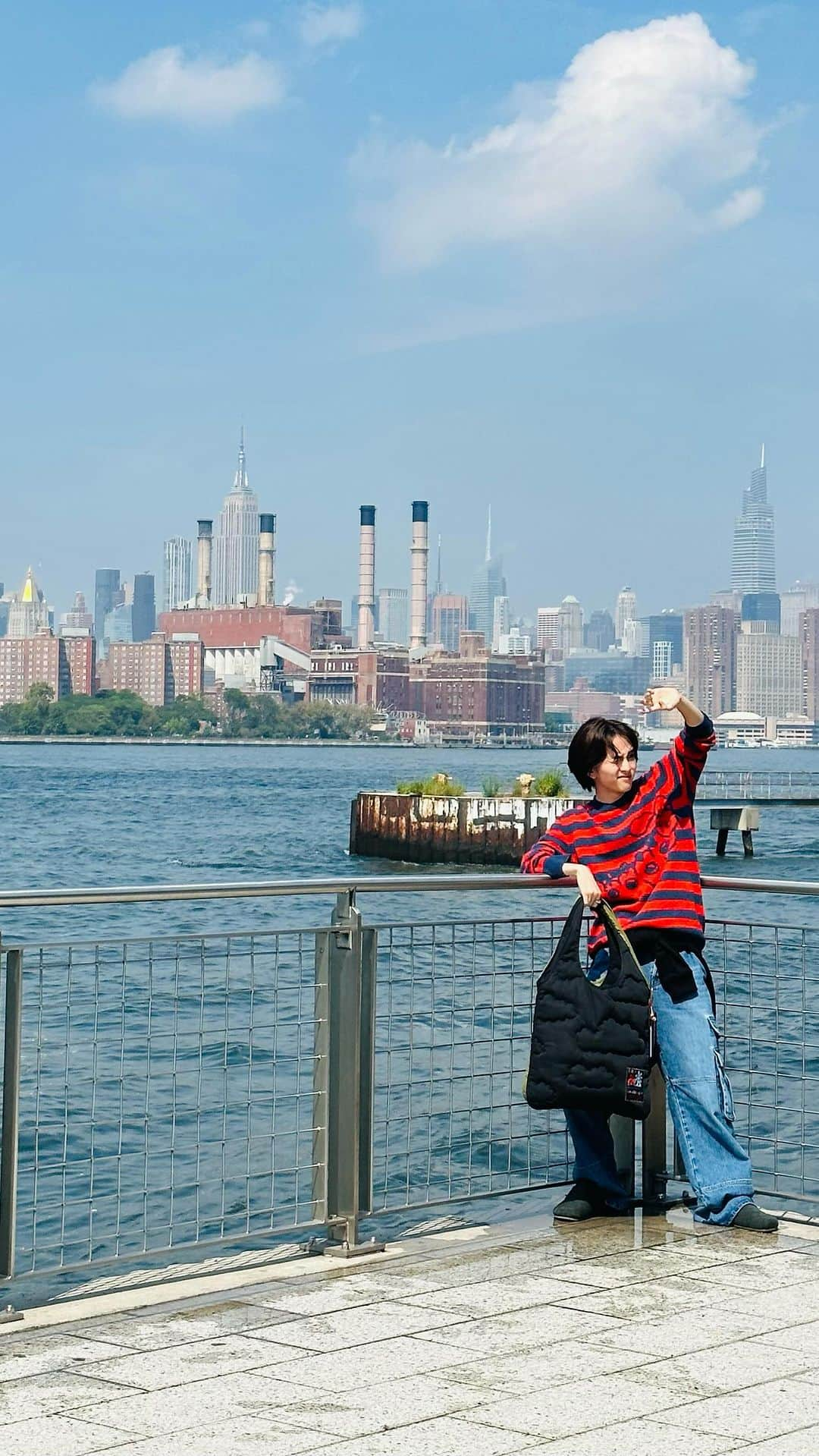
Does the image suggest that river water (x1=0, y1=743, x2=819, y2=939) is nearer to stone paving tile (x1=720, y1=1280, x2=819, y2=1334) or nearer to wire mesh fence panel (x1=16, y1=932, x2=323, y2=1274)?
wire mesh fence panel (x1=16, y1=932, x2=323, y2=1274)

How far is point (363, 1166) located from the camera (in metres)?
5.63

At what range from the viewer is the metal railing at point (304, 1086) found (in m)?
5.40

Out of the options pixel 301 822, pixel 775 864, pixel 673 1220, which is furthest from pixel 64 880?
pixel 673 1220

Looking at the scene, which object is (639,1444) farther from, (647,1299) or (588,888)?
(588,888)

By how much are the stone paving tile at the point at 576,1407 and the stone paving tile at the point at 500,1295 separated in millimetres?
628

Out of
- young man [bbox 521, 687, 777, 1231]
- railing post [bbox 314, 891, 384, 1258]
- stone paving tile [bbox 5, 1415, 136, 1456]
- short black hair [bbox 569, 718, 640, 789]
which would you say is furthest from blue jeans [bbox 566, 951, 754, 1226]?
stone paving tile [bbox 5, 1415, 136, 1456]

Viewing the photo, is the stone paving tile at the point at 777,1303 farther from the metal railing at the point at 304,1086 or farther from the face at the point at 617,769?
the face at the point at 617,769

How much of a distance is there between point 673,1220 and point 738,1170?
28cm

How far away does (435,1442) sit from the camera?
3.79m

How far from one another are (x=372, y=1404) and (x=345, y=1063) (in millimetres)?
1571

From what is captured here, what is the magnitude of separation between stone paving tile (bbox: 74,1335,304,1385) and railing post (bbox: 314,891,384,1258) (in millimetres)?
1000

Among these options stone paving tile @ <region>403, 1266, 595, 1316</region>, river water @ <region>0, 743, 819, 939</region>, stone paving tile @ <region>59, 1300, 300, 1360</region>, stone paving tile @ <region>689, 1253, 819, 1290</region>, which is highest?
stone paving tile @ <region>59, 1300, 300, 1360</region>

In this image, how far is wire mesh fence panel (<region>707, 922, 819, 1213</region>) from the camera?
20.7 feet

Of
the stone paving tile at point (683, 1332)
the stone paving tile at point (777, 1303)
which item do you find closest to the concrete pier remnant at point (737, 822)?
the stone paving tile at point (777, 1303)
